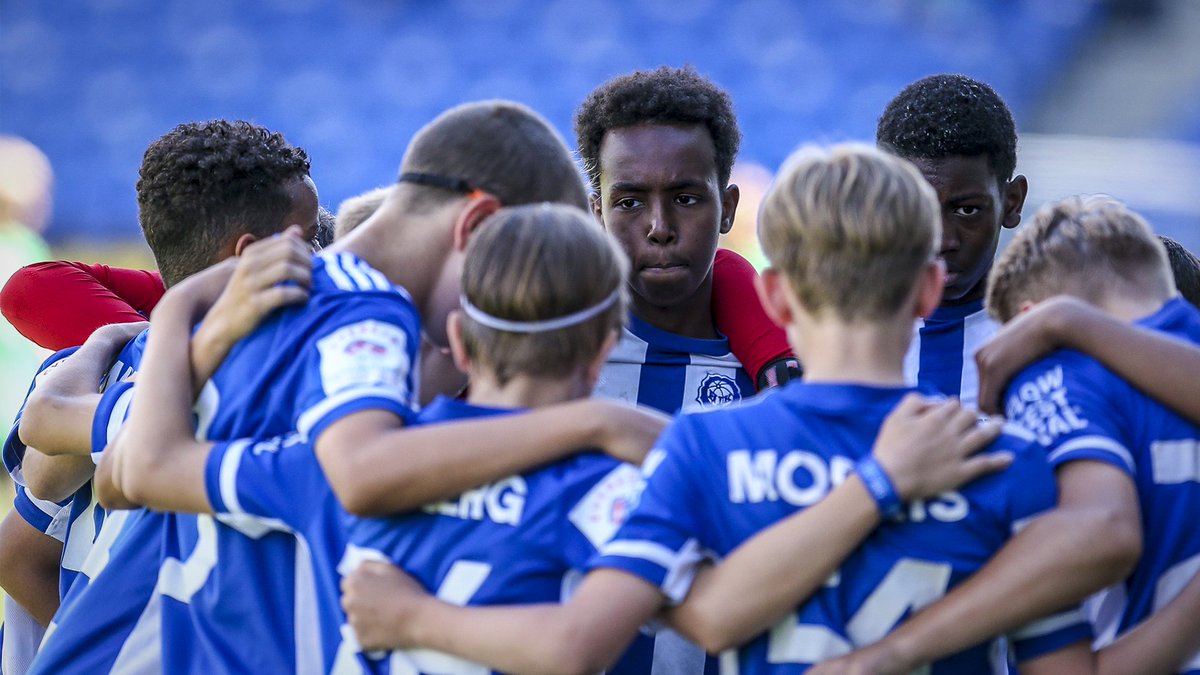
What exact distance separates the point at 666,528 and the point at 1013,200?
1.97 metres

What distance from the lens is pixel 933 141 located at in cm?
299

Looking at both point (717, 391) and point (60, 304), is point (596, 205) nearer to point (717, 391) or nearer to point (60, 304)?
point (717, 391)

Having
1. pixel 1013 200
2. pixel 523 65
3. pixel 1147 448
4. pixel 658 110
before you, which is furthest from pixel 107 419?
pixel 523 65

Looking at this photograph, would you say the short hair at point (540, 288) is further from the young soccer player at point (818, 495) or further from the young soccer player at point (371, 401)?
the young soccer player at point (818, 495)

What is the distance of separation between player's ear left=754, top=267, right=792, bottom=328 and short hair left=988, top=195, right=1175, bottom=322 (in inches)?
21.3

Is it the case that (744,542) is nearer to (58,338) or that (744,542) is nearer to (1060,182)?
(58,338)

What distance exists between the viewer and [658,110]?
297 cm

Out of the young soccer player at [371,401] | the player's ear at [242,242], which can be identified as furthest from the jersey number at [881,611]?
the player's ear at [242,242]

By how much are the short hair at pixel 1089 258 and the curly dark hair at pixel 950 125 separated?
0.91m

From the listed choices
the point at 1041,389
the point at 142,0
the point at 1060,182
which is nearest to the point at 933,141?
the point at 1041,389

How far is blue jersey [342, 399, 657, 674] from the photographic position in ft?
5.73

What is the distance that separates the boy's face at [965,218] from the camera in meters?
2.93

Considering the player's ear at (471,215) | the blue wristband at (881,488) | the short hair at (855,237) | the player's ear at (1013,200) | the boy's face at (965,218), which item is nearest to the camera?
the blue wristband at (881,488)

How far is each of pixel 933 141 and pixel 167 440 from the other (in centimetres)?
192
